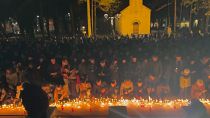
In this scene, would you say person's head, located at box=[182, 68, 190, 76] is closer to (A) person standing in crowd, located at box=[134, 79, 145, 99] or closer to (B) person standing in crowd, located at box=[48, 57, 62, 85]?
(A) person standing in crowd, located at box=[134, 79, 145, 99]

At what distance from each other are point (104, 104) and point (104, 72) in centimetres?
152

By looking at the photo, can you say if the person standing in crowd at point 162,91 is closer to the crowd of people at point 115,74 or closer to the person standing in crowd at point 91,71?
the crowd of people at point 115,74

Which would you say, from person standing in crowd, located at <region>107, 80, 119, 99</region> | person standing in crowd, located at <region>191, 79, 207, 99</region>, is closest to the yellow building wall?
person standing in crowd, located at <region>107, 80, 119, 99</region>

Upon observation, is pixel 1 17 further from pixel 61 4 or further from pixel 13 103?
pixel 13 103

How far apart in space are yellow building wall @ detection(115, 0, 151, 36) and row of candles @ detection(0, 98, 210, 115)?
30042 mm

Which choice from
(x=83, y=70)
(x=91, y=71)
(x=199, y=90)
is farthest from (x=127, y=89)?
(x=199, y=90)

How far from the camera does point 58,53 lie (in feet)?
54.0

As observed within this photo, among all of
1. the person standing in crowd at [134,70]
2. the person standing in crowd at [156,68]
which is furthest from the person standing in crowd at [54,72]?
the person standing in crowd at [156,68]

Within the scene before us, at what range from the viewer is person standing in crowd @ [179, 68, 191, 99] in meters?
14.5

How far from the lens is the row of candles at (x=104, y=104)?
1329 cm

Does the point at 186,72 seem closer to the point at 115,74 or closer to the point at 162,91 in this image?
the point at 162,91

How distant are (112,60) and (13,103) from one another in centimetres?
400

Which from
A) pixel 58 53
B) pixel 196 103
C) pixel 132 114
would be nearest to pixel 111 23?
pixel 58 53

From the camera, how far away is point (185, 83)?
14.5m
